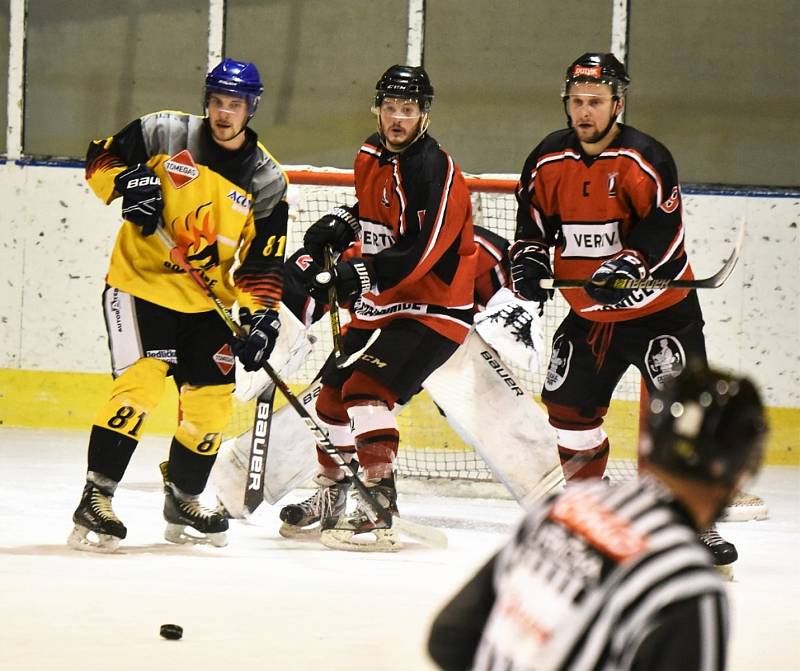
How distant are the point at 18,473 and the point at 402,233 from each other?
1.74 metres

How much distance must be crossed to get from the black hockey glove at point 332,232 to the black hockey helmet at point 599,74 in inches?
28.5

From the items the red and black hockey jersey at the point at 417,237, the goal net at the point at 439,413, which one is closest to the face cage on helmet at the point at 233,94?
the red and black hockey jersey at the point at 417,237

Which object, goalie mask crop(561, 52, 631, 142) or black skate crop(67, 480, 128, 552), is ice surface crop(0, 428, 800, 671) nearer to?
black skate crop(67, 480, 128, 552)

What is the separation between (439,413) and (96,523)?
2.01 m

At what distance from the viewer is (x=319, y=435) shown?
161 inches

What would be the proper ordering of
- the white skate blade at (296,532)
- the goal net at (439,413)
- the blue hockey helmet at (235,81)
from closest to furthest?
the blue hockey helmet at (235,81) < the white skate blade at (296,532) < the goal net at (439,413)

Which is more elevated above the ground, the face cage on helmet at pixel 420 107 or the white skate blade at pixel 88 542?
the face cage on helmet at pixel 420 107

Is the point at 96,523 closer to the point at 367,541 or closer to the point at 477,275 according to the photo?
the point at 367,541

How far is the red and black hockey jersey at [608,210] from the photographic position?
11.9ft

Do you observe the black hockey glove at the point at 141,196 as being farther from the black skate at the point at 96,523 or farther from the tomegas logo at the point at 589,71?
the tomegas logo at the point at 589,71

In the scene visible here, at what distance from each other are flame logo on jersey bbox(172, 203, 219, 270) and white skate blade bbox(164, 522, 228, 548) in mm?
696

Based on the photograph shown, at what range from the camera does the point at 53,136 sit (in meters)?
6.34

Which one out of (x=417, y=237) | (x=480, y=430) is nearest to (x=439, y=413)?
(x=480, y=430)

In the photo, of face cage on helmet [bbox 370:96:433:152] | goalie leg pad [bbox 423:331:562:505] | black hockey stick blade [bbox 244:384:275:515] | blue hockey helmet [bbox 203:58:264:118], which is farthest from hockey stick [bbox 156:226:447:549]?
face cage on helmet [bbox 370:96:433:152]
